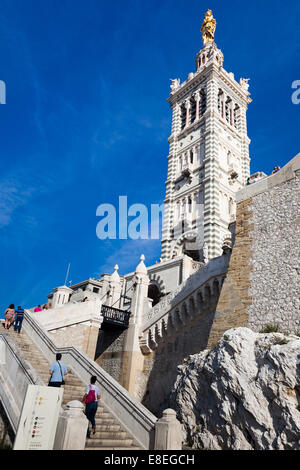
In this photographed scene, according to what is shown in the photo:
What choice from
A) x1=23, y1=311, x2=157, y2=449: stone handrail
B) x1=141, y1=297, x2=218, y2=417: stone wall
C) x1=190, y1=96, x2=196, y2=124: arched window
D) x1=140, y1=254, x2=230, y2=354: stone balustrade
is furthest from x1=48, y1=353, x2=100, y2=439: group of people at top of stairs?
x1=190, y1=96, x2=196, y2=124: arched window

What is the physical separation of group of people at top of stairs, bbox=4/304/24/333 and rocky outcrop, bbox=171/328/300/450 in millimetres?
8405

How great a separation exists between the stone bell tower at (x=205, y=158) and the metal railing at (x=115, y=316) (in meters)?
9.92

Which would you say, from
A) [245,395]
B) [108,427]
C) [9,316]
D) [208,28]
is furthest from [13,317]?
[208,28]

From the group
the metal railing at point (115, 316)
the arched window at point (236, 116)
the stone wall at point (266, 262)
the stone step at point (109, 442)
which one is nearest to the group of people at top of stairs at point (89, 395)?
the stone step at point (109, 442)

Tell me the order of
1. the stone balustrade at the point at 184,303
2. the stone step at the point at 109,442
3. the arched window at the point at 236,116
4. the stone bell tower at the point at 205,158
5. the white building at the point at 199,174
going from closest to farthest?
the stone step at the point at 109,442
the stone balustrade at the point at 184,303
the white building at the point at 199,174
the stone bell tower at the point at 205,158
the arched window at the point at 236,116

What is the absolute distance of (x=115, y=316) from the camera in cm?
2127

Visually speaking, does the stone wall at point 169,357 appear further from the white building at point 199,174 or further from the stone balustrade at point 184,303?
the white building at point 199,174

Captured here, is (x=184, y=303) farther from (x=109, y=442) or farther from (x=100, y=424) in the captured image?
(x=109, y=442)

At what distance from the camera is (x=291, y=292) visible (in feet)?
37.2

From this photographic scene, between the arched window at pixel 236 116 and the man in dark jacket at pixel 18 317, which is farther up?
the arched window at pixel 236 116

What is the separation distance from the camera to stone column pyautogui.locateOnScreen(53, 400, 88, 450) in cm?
677

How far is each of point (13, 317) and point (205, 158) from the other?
2588cm

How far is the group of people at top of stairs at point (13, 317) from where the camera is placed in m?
15.5
